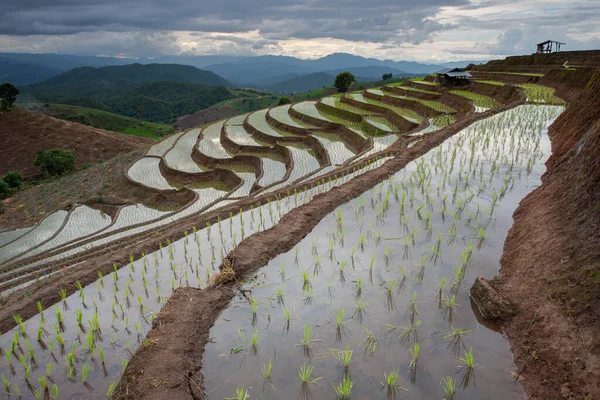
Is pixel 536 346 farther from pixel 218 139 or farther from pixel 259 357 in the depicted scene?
pixel 218 139

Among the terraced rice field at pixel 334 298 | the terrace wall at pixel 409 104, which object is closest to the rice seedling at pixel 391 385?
the terraced rice field at pixel 334 298

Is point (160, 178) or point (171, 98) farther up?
point (171, 98)

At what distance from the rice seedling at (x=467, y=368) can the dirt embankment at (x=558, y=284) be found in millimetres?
387

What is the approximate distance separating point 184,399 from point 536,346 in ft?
10.0

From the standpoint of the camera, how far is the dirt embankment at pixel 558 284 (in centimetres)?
268

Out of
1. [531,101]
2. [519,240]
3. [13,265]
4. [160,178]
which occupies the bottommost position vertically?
[13,265]

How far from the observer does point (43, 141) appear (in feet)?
123

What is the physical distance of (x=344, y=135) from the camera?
1733 centimetres

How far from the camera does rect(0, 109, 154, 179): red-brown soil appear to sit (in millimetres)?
35094

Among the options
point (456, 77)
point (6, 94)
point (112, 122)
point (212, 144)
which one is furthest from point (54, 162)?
point (112, 122)

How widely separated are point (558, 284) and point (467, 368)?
133 centimetres

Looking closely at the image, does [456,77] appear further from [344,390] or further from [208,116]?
[208,116]

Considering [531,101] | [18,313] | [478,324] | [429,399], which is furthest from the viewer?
[531,101]

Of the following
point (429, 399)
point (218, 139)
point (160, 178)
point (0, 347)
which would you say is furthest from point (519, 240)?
point (218, 139)
